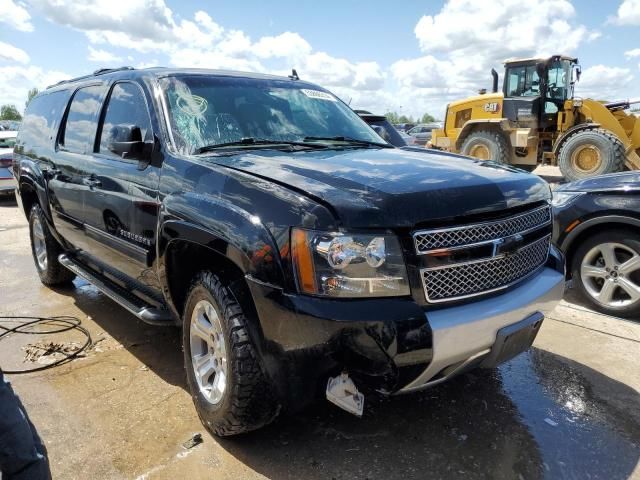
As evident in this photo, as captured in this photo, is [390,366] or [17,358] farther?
[17,358]

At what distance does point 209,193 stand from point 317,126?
1.35 meters

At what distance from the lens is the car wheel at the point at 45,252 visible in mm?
5234

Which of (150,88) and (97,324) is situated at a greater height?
(150,88)

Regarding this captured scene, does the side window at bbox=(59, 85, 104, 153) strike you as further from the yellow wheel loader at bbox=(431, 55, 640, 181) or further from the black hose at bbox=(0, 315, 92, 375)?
the yellow wheel loader at bbox=(431, 55, 640, 181)

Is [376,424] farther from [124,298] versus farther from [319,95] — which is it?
[319,95]

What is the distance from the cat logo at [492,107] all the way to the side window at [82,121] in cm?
1181

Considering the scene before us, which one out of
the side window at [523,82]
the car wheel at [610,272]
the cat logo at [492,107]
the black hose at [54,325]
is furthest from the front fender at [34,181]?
the side window at [523,82]

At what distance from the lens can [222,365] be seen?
8.98ft

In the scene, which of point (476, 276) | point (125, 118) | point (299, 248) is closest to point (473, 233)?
point (476, 276)

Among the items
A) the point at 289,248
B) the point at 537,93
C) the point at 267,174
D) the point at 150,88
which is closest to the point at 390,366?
the point at 289,248

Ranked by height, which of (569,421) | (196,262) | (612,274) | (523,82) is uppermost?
(523,82)

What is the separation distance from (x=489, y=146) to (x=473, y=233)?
40.4 ft

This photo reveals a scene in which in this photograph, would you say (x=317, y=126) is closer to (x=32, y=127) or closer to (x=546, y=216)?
(x=546, y=216)

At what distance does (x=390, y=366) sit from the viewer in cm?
222
